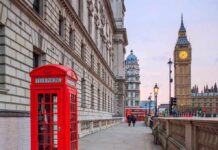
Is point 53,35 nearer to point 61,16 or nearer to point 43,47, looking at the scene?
point 43,47

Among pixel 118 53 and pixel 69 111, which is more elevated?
pixel 118 53

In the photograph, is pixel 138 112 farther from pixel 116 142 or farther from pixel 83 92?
pixel 116 142

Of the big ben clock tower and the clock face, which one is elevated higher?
the clock face

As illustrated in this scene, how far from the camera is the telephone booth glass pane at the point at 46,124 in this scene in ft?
27.1

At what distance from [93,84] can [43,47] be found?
60.1 ft

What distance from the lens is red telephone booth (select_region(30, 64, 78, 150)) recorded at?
8125 millimetres

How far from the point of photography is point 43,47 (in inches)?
653

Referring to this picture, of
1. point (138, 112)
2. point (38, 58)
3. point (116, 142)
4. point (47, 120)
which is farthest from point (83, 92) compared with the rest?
point (138, 112)

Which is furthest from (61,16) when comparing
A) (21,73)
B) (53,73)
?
(53,73)

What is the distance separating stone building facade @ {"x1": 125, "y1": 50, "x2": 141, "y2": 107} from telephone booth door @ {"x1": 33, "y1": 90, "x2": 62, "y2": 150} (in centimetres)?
16543

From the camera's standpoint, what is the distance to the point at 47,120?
8.37 metres

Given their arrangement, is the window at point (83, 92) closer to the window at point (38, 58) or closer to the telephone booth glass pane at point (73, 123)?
the window at point (38, 58)

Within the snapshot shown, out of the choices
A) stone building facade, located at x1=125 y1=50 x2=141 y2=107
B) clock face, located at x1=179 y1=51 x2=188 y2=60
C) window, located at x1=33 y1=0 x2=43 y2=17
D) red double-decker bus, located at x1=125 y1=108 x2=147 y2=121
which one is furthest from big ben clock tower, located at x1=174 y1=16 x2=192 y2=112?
window, located at x1=33 y1=0 x2=43 y2=17

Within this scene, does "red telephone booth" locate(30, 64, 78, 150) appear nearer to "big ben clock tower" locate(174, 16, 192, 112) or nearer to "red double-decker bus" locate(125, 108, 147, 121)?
"red double-decker bus" locate(125, 108, 147, 121)
